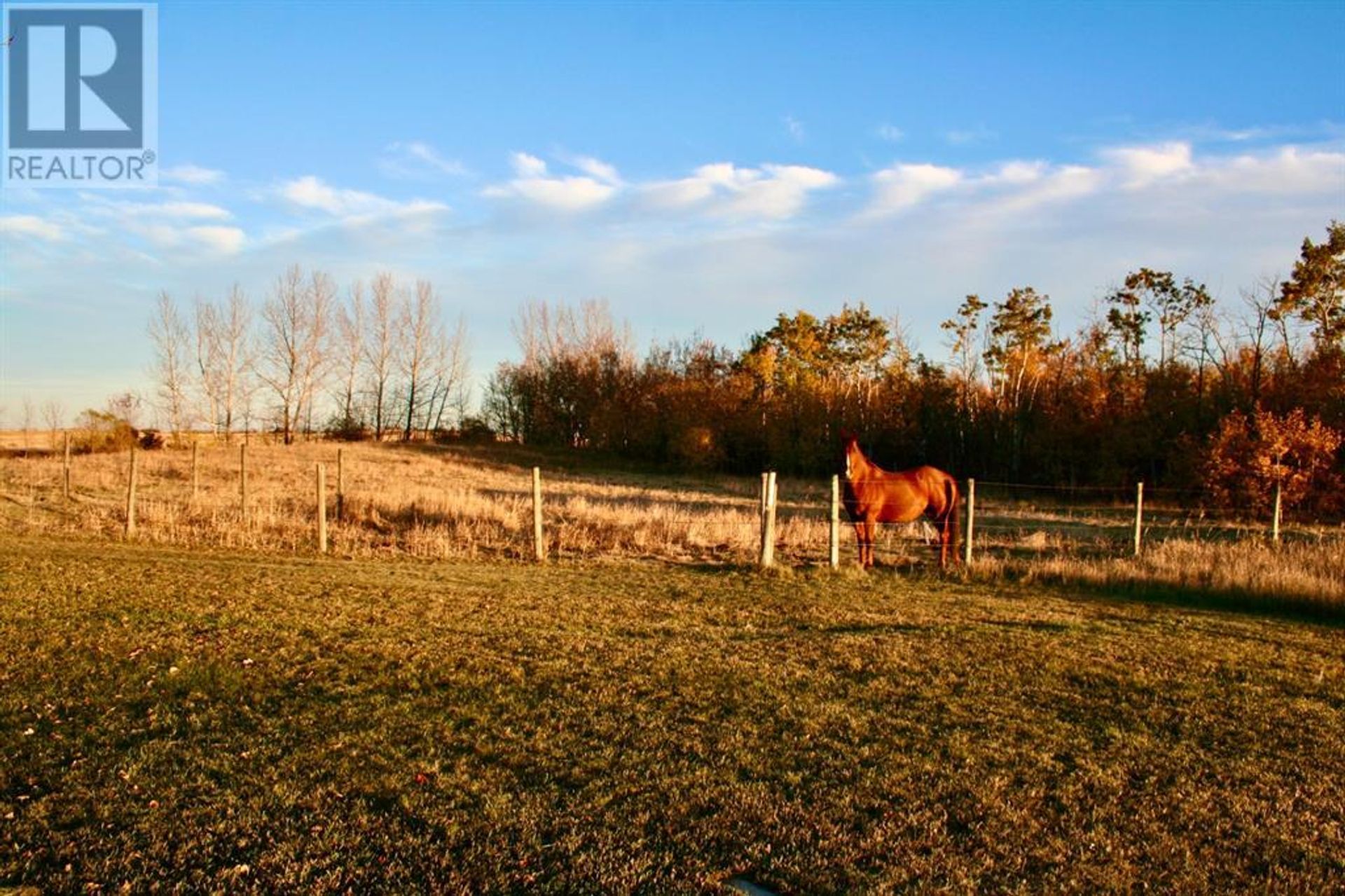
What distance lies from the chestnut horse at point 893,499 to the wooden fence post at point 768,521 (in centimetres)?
159

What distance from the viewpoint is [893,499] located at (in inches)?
574

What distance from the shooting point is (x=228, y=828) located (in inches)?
152

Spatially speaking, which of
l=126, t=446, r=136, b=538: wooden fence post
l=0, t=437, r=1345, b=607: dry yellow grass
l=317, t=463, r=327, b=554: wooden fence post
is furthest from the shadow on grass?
l=126, t=446, r=136, b=538: wooden fence post

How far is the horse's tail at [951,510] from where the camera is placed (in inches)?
576

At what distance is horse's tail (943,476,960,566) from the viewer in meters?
14.6

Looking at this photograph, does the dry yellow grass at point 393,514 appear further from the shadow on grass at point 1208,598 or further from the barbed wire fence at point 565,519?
the shadow on grass at point 1208,598

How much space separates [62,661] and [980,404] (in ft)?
123

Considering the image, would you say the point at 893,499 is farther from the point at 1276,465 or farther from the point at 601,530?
the point at 1276,465

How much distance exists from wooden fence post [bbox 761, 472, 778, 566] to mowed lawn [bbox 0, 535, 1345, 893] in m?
3.46

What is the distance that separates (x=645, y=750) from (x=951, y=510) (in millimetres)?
10952

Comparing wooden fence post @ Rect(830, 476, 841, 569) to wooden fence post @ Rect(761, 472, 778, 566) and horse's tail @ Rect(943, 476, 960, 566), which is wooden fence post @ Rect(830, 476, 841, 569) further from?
horse's tail @ Rect(943, 476, 960, 566)

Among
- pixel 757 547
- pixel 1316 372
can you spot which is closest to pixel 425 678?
pixel 757 547

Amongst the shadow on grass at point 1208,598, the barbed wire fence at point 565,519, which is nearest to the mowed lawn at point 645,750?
the shadow on grass at point 1208,598

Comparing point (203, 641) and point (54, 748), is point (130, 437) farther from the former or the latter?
point (54, 748)
